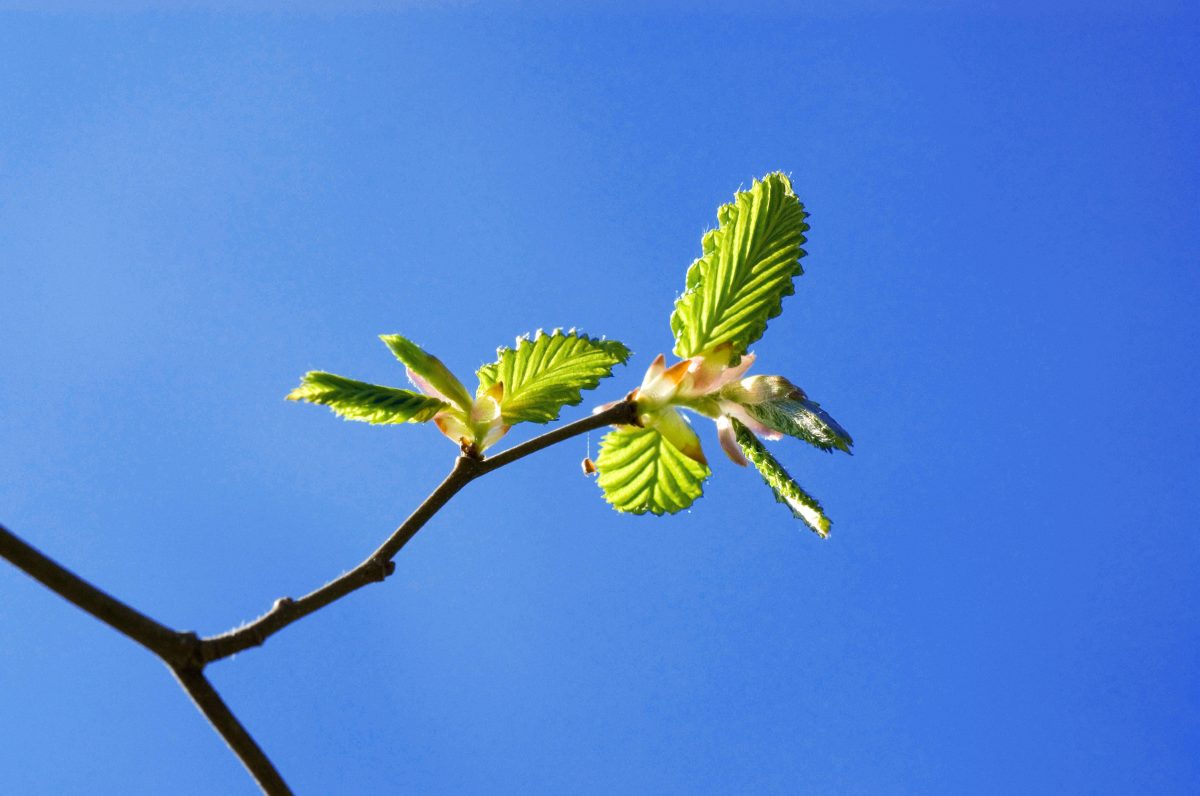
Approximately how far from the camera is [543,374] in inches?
40.9

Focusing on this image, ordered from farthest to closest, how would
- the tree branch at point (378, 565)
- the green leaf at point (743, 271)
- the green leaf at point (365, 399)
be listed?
the green leaf at point (743, 271)
the green leaf at point (365, 399)
the tree branch at point (378, 565)

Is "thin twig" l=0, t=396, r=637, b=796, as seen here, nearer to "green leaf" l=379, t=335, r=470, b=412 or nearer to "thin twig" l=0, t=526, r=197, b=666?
"thin twig" l=0, t=526, r=197, b=666

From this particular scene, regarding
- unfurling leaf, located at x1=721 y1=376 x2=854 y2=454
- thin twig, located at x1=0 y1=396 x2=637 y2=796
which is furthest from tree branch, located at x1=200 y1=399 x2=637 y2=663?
unfurling leaf, located at x1=721 y1=376 x2=854 y2=454

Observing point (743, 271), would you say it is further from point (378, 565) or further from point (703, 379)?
point (378, 565)

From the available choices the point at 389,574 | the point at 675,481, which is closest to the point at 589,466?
the point at 675,481

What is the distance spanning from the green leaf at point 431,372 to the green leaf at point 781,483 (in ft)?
0.84

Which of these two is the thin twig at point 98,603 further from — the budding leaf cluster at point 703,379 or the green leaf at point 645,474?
the green leaf at point 645,474

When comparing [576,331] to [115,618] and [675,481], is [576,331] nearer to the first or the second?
[675,481]

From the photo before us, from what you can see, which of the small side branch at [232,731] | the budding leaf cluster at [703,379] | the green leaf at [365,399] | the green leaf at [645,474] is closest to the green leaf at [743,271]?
the budding leaf cluster at [703,379]

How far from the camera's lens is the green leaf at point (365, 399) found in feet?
3.02

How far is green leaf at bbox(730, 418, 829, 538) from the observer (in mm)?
988

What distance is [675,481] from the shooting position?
1.13 metres

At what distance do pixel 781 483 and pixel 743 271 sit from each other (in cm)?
20

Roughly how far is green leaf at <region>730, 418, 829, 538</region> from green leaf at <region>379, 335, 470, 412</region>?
26cm
